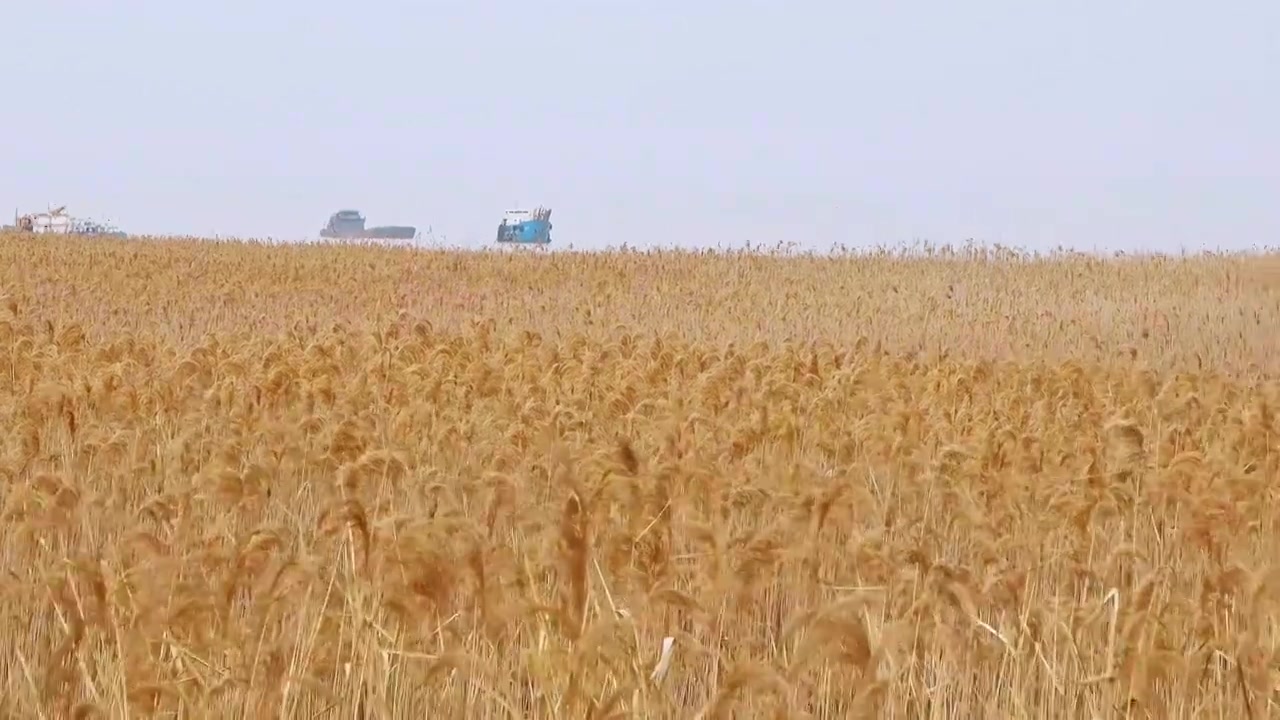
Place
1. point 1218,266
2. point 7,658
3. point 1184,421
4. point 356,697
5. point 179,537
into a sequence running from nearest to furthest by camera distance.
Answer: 1. point 356,697
2. point 7,658
3. point 179,537
4. point 1184,421
5. point 1218,266

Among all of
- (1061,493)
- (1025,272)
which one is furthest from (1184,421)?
(1025,272)

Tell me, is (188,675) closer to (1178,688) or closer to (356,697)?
(356,697)

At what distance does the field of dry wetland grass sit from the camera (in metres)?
2.85

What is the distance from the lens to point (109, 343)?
942 centimetres

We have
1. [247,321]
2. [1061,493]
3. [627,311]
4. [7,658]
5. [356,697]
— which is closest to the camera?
[356,697]

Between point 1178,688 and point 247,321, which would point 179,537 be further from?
point 247,321

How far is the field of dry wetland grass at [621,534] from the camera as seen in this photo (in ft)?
9.36

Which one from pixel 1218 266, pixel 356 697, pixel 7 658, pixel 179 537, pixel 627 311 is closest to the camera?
pixel 356 697

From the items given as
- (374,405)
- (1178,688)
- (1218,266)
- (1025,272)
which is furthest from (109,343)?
(1218,266)

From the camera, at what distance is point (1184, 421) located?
278 inches

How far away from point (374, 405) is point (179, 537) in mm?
3201

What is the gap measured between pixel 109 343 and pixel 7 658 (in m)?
6.57

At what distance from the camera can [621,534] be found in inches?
145

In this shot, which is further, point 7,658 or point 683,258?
point 683,258
